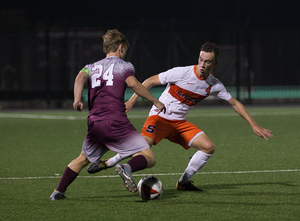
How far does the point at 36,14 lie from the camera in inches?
1319

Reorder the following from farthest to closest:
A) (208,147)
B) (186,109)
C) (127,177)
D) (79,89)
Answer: (186,109) → (208,147) → (79,89) → (127,177)

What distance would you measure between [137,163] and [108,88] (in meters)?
0.80

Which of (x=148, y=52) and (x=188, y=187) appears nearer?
(x=188, y=187)

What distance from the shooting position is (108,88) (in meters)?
5.15

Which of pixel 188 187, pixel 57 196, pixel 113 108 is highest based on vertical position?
pixel 113 108

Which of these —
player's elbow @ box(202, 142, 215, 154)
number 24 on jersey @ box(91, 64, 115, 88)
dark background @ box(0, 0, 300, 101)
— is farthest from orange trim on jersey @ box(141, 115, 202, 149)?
dark background @ box(0, 0, 300, 101)

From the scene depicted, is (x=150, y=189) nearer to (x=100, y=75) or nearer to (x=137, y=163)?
(x=137, y=163)

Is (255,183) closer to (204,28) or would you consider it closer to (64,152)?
(64,152)

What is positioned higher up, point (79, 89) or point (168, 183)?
point (79, 89)

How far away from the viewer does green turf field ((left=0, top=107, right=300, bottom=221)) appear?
493cm

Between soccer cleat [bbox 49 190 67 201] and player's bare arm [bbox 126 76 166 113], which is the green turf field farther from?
player's bare arm [bbox 126 76 166 113]

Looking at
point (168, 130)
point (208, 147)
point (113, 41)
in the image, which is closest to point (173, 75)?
point (168, 130)

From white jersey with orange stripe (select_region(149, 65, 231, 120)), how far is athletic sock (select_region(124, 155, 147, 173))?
126cm

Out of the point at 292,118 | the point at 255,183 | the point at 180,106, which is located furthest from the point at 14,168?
the point at 292,118
